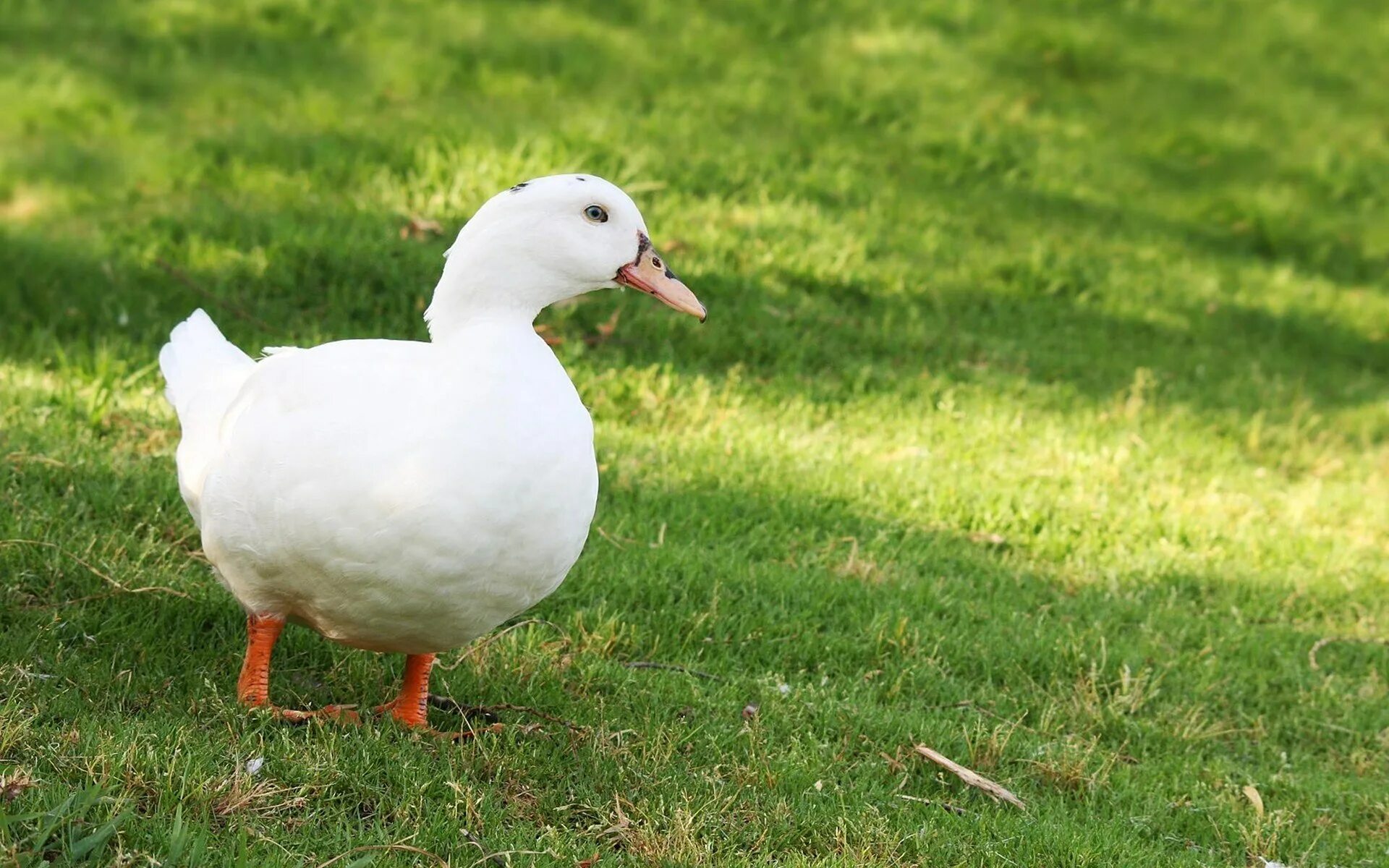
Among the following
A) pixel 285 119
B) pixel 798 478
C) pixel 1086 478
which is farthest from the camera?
pixel 285 119

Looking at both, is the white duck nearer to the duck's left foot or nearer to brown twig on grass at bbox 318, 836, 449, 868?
the duck's left foot

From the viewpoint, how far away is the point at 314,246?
7.74m

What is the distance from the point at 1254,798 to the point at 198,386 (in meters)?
3.37

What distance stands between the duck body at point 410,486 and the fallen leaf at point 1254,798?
2204 millimetres

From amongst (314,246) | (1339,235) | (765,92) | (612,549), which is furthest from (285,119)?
(1339,235)

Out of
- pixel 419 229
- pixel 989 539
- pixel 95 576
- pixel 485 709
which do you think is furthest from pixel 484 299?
pixel 419 229

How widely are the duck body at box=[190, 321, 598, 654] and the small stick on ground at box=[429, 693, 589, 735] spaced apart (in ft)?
1.86

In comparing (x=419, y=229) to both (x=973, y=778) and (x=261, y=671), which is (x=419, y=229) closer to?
(x=261, y=671)

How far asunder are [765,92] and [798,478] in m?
5.29

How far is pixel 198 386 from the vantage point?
4.25 m

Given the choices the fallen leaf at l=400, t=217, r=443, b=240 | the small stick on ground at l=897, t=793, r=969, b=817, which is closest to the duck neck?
the small stick on ground at l=897, t=793, r=969, b=817

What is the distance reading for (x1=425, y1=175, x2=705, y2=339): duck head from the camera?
3623 millimetres

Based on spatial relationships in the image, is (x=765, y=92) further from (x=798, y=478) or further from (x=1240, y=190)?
(x=798, y=478)

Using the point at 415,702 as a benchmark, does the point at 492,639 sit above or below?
below
